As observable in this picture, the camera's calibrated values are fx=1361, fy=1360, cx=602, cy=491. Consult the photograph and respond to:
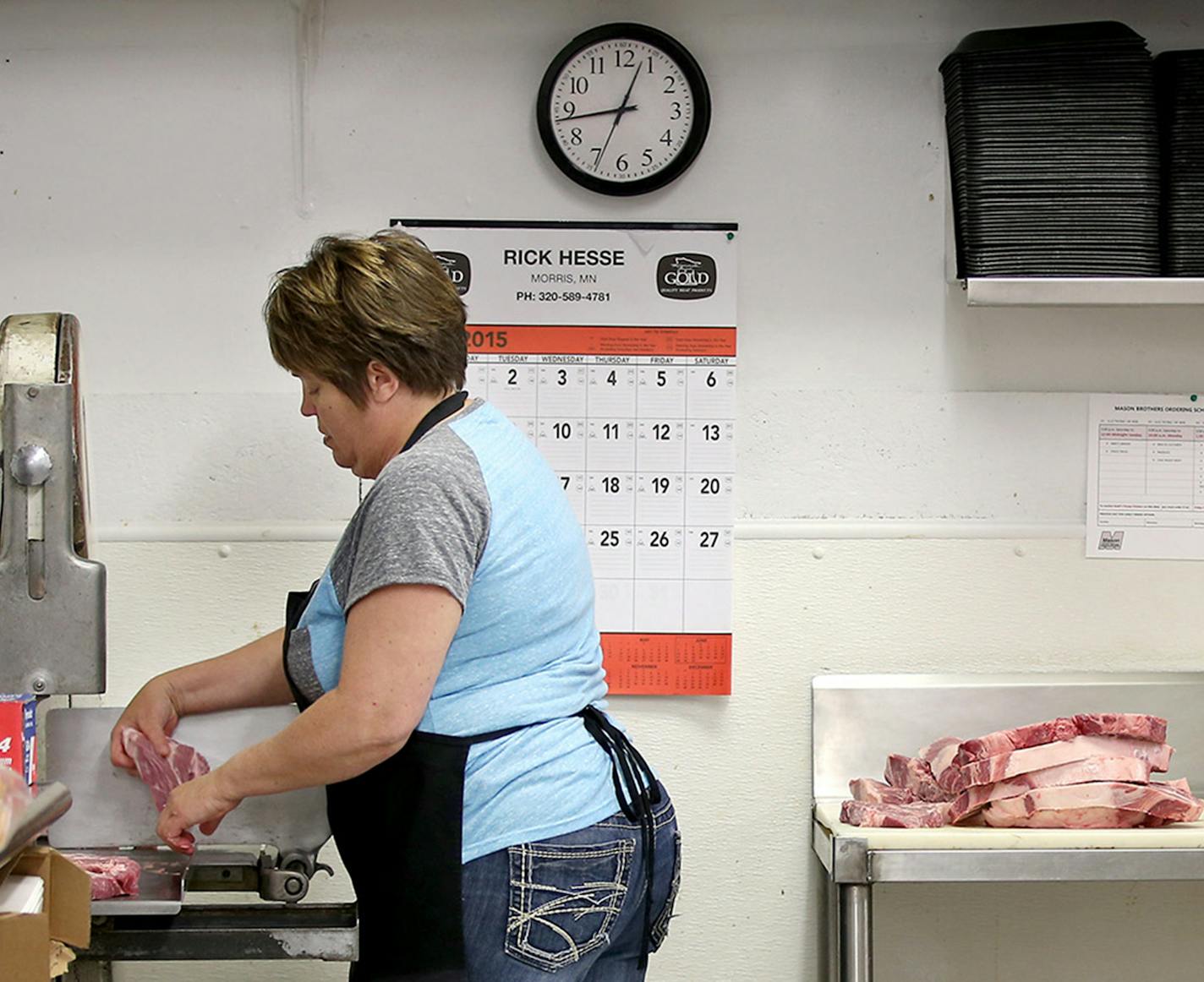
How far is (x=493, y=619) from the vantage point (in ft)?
4.87

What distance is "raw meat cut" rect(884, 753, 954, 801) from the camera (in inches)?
85.7

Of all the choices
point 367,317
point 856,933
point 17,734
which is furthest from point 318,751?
point 856,933

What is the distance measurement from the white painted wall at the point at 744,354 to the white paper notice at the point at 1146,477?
0.03m

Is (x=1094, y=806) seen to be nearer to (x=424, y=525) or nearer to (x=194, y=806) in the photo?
(x=424, y=525)

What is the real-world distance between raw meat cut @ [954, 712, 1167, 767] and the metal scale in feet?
3.35

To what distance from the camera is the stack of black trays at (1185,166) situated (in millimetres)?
2219

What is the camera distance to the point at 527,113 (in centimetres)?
235

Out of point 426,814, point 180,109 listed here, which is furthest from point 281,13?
point 426,814

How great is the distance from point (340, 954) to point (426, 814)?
0.70 ft

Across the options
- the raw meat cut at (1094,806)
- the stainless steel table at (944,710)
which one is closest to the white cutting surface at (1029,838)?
the raw meat cut at (1094,806)

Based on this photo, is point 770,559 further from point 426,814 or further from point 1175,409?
point 426,814

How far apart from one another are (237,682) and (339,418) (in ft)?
1.45

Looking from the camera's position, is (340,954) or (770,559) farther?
(770,559)

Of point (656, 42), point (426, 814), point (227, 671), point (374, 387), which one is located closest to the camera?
point (426, 814)
